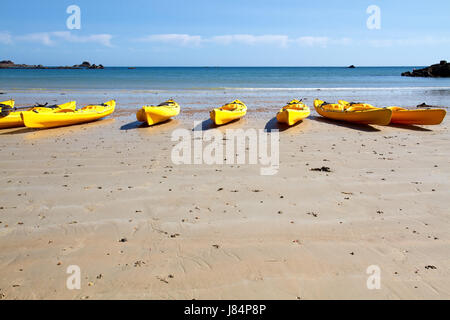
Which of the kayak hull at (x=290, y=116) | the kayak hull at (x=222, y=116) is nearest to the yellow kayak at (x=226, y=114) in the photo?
the kayak hull at (x=222, y=116)

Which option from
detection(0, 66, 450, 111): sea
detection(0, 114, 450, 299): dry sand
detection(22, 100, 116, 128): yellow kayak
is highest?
detection(0, 66, 450, 111): sea

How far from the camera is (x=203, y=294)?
261 centimetres

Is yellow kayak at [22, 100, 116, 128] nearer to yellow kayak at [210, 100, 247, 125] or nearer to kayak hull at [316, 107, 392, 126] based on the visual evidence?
yellow kayak at [210, 100, 247, 125]

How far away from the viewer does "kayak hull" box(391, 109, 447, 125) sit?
927 cm

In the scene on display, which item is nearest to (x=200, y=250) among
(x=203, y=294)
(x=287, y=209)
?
(x=203, y=294)

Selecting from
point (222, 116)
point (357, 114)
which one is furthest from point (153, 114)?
point (357, 114)

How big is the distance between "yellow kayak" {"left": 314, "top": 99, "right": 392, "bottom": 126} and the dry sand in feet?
9.19

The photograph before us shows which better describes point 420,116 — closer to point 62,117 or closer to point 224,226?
point 224,226

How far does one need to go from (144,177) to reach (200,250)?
2.39 metres

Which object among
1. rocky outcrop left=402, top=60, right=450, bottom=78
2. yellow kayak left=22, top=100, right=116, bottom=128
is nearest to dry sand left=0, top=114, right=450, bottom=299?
yellow kayak left=22, top=100, right=116, bottom=128

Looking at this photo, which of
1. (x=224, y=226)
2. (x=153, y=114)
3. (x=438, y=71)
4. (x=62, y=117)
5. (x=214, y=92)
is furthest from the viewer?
(x=438, y=71)

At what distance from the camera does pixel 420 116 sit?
30.9ft

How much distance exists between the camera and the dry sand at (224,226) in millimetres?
2715

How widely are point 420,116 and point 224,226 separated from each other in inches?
326
